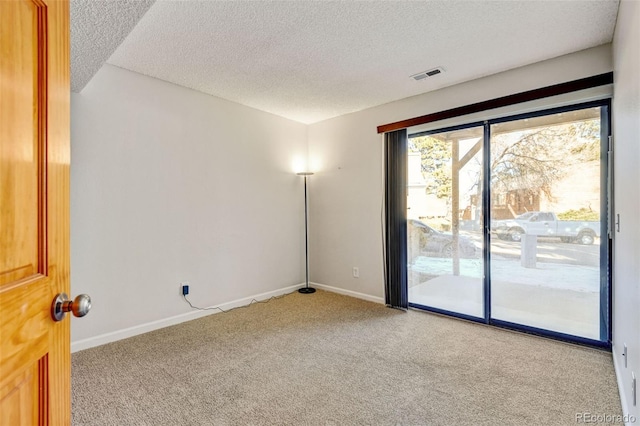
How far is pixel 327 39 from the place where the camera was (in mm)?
2496

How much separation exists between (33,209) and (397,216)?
3489 millimetres

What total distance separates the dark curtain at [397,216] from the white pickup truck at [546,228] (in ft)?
3.20

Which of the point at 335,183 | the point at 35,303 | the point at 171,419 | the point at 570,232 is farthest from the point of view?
the point at 335,183

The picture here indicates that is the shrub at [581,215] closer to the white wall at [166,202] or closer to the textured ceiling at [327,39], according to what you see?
the textured ceiling at [327,39]

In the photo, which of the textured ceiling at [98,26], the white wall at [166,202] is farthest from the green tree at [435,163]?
the textured ceiling at [98,26]

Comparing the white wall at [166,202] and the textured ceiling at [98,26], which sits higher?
the textured ceiling at [98,26]

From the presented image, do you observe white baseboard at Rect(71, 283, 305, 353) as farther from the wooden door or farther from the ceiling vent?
the ceiling vent

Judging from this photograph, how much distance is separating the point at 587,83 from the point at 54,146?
3.46m

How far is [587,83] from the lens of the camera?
264 cm

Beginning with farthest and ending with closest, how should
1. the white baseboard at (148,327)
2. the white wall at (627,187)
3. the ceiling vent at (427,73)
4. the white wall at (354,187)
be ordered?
the white wall at (354,187), the ceiling vent at (427,73), the white baseboard at (148,327), the white wall at (627,187)

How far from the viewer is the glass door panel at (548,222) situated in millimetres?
2809

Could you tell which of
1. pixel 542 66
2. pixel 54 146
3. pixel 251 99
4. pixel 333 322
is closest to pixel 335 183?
pixel 251 99

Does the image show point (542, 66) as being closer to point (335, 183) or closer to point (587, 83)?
point (587, 83)

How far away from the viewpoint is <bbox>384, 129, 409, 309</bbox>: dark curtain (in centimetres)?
384
